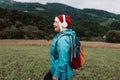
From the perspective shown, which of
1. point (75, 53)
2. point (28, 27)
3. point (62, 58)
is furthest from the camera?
point (28, 27)

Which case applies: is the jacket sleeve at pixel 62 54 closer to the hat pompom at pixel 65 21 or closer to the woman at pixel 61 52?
the woman at pixel 61 52

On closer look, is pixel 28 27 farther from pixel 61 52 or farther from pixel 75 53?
pixel 61 52

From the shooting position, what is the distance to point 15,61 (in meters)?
20.5

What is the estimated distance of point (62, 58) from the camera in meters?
6.86

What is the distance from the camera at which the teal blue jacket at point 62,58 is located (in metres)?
6.84

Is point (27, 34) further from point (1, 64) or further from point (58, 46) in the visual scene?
point (58, 46)

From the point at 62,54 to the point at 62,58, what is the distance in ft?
0.25

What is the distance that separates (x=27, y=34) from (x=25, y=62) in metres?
74.7

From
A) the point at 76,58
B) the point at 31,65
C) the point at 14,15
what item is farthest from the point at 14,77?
the point at 14,15

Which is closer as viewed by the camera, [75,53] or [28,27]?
[75,53]

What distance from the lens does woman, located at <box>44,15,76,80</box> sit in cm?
685

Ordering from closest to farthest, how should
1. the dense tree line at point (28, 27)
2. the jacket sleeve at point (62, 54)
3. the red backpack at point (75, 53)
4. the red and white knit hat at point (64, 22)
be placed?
the jacket sleeve at point (62, 54)
the red backpack at point (75, 53)
the red and white knit hat at point (64, 22)
the dense tree line at point (28, 27)

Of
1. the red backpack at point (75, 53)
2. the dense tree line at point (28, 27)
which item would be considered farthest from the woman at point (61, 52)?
the dense tree line at point (28, 27)

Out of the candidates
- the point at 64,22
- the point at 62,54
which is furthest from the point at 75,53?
the point at 64,22
